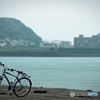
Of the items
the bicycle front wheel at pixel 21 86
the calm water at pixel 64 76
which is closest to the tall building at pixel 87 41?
the calm water at pixel 64 76

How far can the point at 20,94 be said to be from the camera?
7.70 m

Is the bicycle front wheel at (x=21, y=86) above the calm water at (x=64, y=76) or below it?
above

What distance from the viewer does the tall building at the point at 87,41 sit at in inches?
5932

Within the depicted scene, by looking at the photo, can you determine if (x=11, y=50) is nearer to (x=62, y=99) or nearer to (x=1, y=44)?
(x=1, y=44)

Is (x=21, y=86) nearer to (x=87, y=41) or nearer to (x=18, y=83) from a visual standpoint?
(x=18, y=83)

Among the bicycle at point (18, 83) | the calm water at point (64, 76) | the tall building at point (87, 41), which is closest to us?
the bicycle at point (18, 83)

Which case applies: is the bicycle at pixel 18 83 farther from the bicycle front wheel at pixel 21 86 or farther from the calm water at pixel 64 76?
the calm water at pixel 64 76

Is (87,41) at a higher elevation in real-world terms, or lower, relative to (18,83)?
higher

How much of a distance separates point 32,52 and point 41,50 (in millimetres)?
3206

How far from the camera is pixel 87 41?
6127 inches

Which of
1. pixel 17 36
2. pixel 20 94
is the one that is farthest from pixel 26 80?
pixel 17 36

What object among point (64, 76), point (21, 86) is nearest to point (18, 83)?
point (21, 86)

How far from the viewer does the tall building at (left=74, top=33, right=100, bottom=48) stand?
494 feet

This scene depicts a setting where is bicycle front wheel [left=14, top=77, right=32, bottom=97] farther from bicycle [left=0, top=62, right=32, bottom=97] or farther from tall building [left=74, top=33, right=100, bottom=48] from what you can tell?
tall building [left=74, top=33, right=100, bottom=48]
